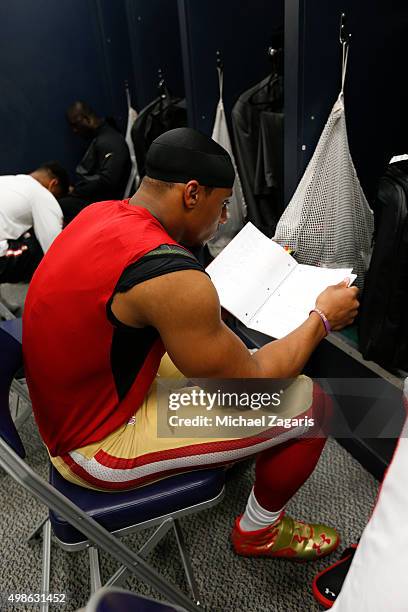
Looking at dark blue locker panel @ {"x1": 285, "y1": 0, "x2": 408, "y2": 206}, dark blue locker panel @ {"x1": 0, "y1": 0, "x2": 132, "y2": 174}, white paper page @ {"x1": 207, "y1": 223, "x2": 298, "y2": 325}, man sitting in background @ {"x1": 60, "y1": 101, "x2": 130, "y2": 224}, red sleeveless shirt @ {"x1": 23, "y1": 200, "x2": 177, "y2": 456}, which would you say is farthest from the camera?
dark blue locker panel @ {"x1": 0, "y1": 0, "x2": 132, "y2": 174}

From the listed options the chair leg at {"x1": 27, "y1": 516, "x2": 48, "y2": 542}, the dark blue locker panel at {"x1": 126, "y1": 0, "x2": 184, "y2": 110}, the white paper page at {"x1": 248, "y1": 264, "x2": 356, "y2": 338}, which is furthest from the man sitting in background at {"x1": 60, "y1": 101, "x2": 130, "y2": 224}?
the white paper page at {"x1": 248, "y1": 264, "x2": 356, "y2": 338}

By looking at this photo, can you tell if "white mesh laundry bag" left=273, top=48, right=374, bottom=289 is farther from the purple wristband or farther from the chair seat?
the chair seat

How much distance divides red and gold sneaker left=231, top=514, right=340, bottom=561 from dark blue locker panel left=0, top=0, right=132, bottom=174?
3086 mm

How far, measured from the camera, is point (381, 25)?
1221 millimetres

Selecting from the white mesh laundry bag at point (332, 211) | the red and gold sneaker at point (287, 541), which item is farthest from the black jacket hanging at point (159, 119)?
the red and gold sneaker at point (287, 541)

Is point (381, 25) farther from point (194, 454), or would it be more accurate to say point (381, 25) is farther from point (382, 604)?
point (382, 604)

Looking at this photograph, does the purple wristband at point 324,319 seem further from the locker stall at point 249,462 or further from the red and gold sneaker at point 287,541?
the red and gold sneaker at point 287,541

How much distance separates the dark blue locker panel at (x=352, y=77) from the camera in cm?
115

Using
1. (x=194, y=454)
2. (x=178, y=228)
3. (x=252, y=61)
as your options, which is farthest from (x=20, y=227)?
(x=194, y=454)

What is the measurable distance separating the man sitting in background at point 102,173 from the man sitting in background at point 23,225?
56 cm

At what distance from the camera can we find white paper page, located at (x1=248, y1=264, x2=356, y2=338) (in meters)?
0.97

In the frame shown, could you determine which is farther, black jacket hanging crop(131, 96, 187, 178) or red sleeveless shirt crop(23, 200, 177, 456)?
black jacket hanging crop(131, 96, 187, 178)

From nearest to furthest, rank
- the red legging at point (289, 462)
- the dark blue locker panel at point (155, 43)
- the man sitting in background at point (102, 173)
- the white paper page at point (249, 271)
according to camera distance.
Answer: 1. the red legging at point (289, 462)
2. the white paper page at point (249, 271)
3. the dark blue locker panel at point (155, 43)
4. the man sitting in background at point (102, 173)

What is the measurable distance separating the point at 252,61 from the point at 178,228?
1.38m
